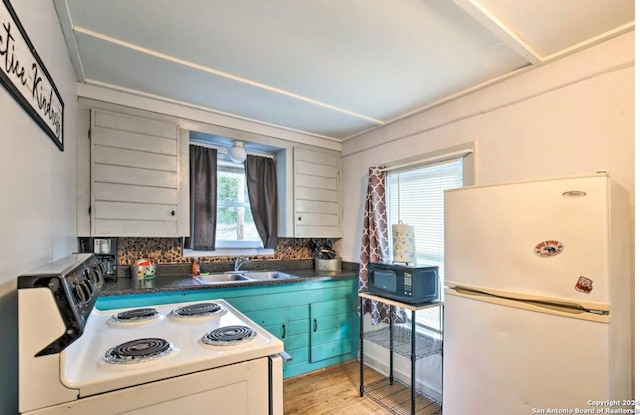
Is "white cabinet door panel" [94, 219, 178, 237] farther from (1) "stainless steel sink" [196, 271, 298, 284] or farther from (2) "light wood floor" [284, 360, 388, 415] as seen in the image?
(2) "light wood floor" [284, 360, 388, 415]

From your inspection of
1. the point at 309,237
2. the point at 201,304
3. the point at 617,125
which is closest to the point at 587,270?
the point at 617,125

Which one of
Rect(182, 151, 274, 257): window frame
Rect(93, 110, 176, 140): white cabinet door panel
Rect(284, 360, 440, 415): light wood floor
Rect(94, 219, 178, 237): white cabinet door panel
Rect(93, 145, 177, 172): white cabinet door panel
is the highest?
Rect(93, 110, 176, 140): white cabinet door panel

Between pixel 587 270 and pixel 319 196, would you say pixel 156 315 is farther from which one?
pixel 319 196

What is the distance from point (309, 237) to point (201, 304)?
1.72 meters

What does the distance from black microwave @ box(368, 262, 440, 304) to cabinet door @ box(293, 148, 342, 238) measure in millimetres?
1042

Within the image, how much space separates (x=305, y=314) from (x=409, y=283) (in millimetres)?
1048

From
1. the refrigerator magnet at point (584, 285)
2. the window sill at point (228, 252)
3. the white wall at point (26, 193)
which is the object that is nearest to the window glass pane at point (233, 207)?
the window sill at point (228, 252)

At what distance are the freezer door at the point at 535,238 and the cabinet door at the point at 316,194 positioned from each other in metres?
1.72

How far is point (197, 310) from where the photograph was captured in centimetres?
160

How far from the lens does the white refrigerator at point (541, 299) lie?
1.29m

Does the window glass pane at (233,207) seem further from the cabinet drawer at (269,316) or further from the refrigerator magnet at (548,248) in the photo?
the refrigerator magnet at (548,248)

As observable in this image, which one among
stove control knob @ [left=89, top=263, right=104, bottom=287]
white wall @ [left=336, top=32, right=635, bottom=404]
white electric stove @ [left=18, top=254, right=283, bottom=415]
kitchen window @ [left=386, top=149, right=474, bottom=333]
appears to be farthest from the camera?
kitchen window @ [left=386, top=149, right=474, bottom=333]

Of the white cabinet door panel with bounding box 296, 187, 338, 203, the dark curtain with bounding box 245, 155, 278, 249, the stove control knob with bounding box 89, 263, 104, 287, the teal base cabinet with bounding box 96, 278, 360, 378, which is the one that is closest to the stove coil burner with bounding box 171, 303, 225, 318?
the stove control knob with bounding box 89, 263, 104, 287

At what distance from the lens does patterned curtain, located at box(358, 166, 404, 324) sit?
290cm
